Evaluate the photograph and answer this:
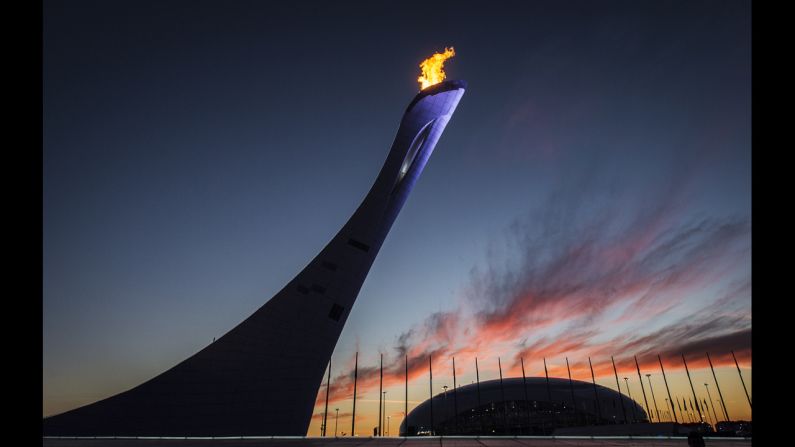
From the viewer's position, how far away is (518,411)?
85.1 metres

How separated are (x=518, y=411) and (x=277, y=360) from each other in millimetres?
70535

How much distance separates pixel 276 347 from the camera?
2964 cm

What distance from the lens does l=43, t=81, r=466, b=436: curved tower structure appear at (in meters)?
26.2

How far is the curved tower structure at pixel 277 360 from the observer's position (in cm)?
2623

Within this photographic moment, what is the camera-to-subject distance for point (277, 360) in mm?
29203

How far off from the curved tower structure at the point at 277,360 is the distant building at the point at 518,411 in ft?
195

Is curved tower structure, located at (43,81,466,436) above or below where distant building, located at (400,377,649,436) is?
above

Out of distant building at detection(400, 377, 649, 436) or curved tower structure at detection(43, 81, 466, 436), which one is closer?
curved tower structure at detection(43, 81, 466, 436)

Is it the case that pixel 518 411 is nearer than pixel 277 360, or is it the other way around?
pixel 277 360

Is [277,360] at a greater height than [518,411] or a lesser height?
greater

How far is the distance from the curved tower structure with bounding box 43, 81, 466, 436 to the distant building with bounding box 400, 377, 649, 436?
195 ft
